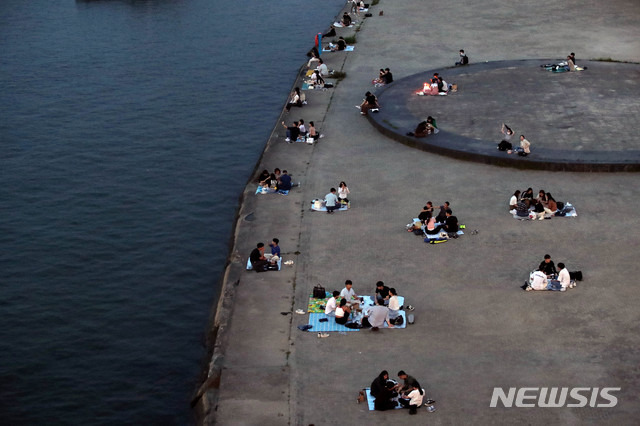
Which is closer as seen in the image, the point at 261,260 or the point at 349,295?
the point at 349,295

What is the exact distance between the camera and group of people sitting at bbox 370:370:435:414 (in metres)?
21.8

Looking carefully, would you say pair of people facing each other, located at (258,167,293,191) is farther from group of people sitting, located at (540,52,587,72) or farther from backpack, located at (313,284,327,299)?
group of people sitting, located at (540,52,587,72)

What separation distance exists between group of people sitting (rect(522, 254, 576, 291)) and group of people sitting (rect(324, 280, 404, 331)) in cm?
410

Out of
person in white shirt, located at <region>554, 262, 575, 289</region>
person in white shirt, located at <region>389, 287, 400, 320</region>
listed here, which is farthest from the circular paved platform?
person in white shirt, located at <region>389, 287, 400, 320</region>

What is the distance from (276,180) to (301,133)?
19.3 feet

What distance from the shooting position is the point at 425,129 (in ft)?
128

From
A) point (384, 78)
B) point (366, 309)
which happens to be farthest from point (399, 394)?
point (384, 78)

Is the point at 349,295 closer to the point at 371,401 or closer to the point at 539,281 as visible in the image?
the point at 371,401

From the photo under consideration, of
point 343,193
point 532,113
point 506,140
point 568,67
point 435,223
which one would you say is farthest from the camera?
point 568,67

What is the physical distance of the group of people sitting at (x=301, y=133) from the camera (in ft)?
132

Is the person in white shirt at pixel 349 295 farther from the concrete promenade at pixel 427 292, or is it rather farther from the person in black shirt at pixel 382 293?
the concrete promenade at pixel 427 292

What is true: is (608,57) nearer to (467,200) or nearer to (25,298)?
(467,200)

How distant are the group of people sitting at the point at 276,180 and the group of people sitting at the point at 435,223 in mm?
5872

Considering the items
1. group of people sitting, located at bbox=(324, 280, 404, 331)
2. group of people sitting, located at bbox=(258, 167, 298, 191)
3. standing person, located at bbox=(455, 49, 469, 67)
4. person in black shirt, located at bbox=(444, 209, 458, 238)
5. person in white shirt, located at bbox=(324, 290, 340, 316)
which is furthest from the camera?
standing person, located at bbox=(455, 49, 469, 67)
